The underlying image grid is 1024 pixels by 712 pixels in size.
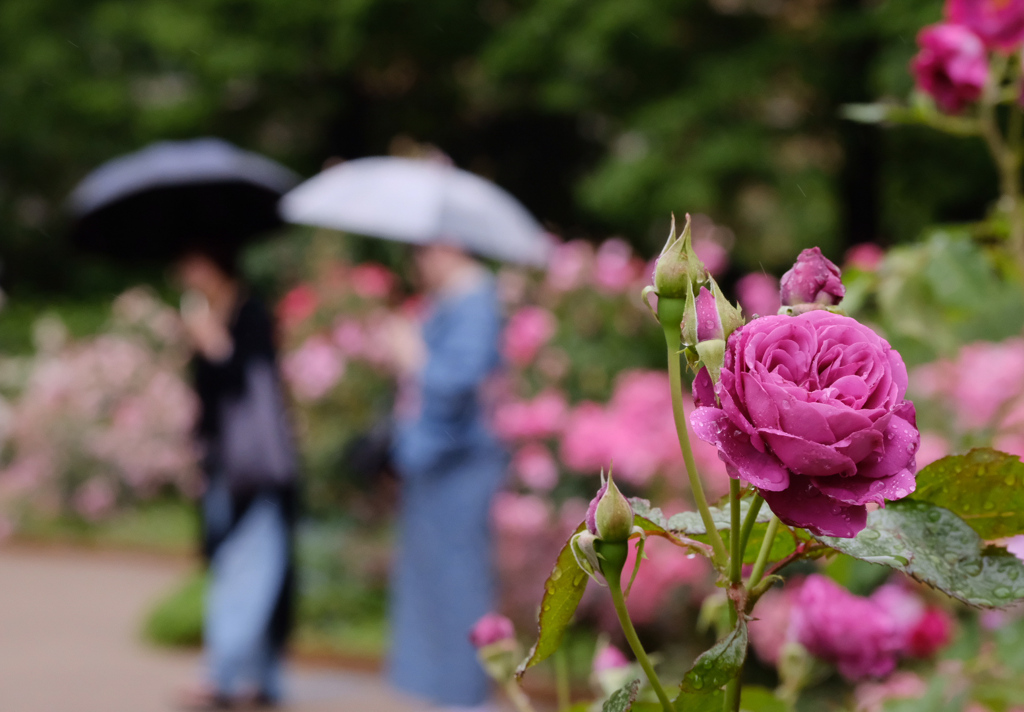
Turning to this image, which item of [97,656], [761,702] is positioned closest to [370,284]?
[97,656]

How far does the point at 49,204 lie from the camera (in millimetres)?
16750

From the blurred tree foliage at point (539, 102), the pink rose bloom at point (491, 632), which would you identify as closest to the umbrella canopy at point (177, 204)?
the pink rose bloom at point (491, 632)

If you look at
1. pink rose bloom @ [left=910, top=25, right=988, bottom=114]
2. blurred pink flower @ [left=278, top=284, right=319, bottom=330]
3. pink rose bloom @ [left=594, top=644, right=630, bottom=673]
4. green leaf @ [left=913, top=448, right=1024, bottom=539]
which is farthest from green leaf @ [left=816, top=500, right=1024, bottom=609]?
blurred pink flower @ [left=278, top=284, right=319, bottom=330]

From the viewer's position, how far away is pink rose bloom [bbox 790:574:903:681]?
0.95 metres

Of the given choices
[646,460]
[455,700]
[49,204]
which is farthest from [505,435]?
[49,204]

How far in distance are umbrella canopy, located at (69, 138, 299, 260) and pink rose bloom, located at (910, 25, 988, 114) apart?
315 centimetres

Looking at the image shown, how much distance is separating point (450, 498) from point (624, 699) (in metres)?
3.32

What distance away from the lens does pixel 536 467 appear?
4.54 metres

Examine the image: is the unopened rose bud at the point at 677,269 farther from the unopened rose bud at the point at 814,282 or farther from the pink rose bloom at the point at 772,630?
the pink rose bloom at the point at 772,630

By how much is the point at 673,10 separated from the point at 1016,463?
7279 millimetres

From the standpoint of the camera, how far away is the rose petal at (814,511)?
1.51ft

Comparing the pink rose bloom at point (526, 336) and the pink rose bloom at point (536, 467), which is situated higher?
the pink rose bloom at point (526, 336)

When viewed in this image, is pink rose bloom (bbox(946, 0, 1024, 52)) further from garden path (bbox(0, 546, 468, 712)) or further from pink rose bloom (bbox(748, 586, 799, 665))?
garden path (bbox(0, 546, 468, 712))

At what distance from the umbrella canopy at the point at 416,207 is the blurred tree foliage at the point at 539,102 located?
2.88 metres
